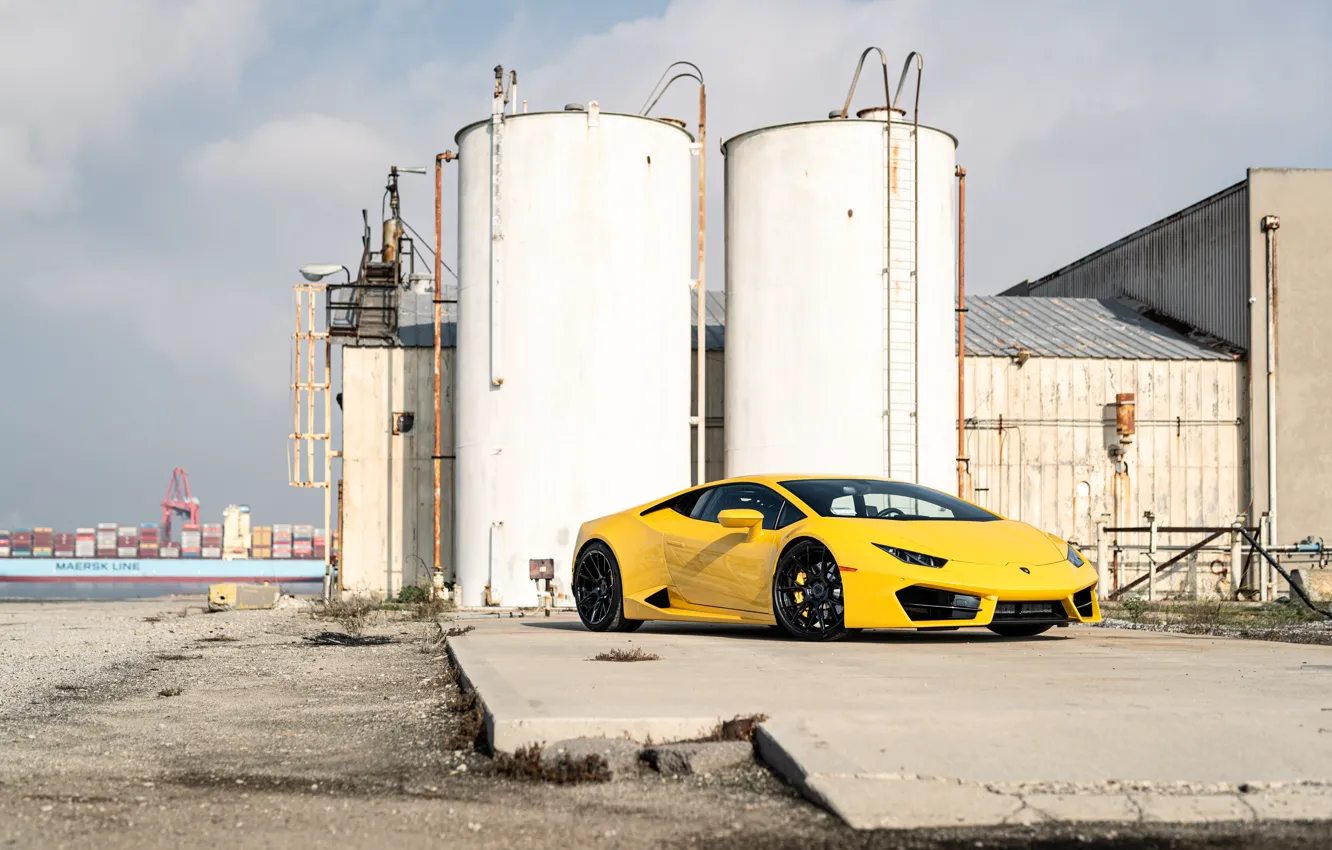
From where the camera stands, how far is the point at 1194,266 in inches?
1125

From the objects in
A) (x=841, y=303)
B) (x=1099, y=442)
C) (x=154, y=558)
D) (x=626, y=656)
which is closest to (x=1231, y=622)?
(x=626, y=656)

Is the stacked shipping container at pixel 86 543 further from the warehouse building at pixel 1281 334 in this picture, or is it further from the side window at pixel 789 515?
the side window at pixel 789 515

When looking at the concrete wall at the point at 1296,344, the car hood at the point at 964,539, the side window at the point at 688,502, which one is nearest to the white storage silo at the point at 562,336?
the side window at the point at 688,502

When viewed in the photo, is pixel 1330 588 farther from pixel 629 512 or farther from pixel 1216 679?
A: pixel 1216 679

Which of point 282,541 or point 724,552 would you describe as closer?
point 724,552

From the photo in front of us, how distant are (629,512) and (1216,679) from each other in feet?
17.9

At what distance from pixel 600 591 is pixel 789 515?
2037 mm

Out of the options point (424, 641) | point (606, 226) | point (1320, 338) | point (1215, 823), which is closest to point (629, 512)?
point (424, 641)

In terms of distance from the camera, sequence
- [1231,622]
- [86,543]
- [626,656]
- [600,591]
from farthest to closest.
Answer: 1. [86,543]
2. [1231,622]
3. [600,591]
4. [626,656]

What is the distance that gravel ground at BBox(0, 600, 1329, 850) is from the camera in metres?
3.76

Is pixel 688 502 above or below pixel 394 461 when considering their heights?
below

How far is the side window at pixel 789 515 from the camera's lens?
961 centimetres

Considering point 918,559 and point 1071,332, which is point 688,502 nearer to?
point 918,559

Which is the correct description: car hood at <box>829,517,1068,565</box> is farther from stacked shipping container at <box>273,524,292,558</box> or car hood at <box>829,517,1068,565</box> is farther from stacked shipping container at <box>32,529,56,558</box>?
stacked shipping container at <box>32,529,56,558</box>
